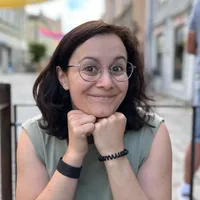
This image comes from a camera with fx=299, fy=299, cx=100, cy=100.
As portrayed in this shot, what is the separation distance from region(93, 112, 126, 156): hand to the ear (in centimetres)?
21

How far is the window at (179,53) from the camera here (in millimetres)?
9352

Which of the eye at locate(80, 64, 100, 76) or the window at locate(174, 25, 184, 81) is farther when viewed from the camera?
the window at locate(174, 25, 184, 81)

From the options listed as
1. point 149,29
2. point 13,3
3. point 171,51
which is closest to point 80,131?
point 13,3

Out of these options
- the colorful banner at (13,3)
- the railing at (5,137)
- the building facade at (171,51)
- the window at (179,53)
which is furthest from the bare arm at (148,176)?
the window at (179,53)

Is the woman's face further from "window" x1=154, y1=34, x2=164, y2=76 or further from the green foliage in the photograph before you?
the green foliage

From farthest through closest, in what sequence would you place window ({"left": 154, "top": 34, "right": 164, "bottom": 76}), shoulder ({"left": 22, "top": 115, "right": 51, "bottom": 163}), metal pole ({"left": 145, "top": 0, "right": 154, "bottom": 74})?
metal pole ({"left": 145, "top": 0, "right": 154, "bottom": 74}) → window ({"left": 154, "top": 34, "right": 164, "bottom": 76}) → shoulder ({"left": 22, "top": 115, "right": 51, "bottom": 163})

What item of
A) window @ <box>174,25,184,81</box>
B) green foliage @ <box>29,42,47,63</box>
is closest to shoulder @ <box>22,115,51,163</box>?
window @ <box>174,25,184,81</box>

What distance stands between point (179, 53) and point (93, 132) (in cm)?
915

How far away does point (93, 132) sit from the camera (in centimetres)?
98

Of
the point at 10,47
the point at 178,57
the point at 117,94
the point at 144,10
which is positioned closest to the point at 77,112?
the point at 117,94

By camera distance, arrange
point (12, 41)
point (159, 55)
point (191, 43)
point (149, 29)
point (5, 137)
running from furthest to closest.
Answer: point (12, 41), point (149, 29), point (159, 55), point (191, 43), point (5, 137)

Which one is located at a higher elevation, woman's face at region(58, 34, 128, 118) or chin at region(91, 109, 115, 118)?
woman's face at region(58, 34, 128, 118)

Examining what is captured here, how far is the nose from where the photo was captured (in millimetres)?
984

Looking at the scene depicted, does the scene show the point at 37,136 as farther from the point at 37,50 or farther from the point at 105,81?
the point at 37,50
